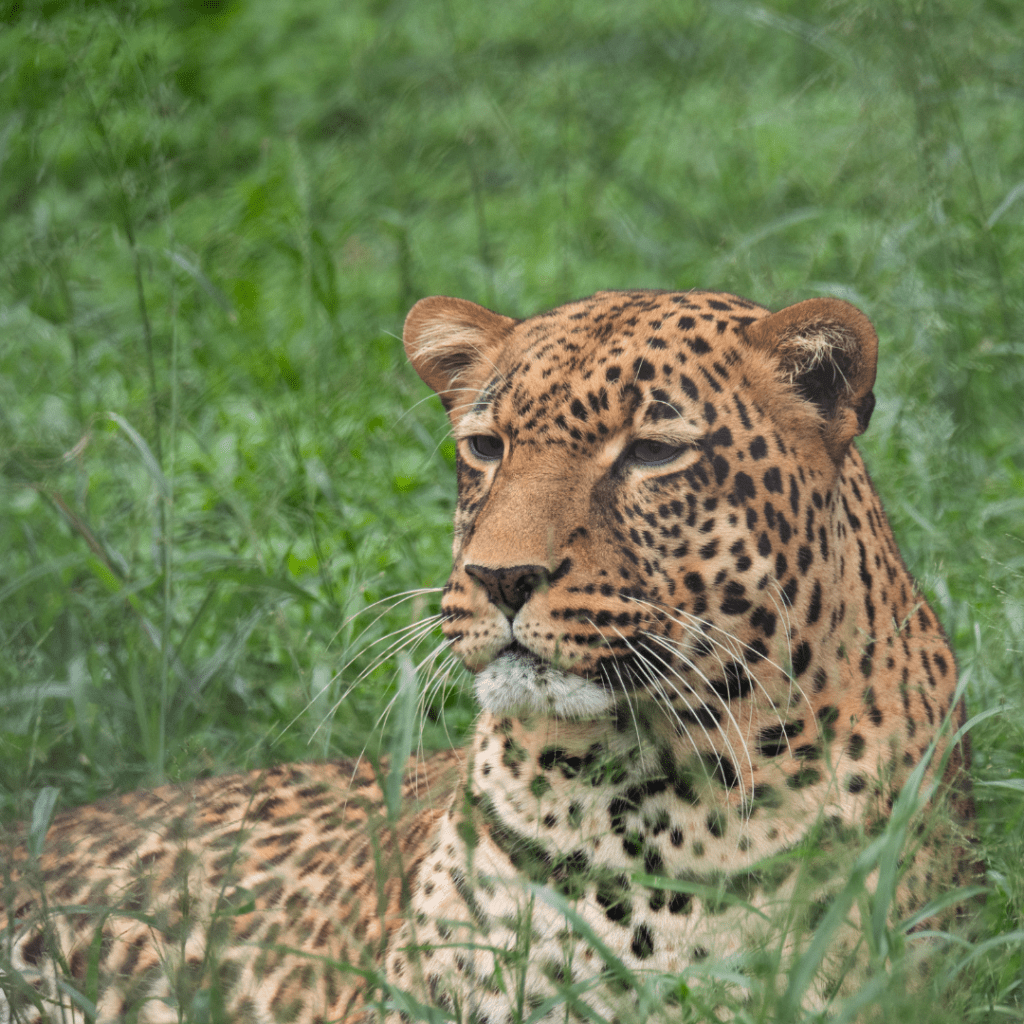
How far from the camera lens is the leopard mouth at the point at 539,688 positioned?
2943 mm

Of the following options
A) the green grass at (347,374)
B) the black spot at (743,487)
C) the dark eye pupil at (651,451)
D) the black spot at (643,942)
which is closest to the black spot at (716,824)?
the black spot at (643,942)

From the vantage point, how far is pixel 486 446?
342 cm

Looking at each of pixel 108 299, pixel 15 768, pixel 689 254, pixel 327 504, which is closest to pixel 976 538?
pixel 327 504

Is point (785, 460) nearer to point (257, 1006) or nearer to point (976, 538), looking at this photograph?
point (976, 538)

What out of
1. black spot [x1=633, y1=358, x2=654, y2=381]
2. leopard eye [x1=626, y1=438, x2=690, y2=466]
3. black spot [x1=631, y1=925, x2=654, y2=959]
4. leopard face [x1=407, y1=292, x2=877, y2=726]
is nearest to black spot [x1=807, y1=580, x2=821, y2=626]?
leopard face [x1=407, y1=292, x2=877, y2=726]

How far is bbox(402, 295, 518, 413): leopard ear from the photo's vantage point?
12.1 ft

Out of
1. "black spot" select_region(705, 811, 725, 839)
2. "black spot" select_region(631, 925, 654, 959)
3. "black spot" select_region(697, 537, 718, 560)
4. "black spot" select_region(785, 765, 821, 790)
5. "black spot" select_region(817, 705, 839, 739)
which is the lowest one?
"black spot" select_region(631, 925, 654, 959)

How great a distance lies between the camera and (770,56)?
973cm

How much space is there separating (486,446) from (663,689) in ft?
2.53

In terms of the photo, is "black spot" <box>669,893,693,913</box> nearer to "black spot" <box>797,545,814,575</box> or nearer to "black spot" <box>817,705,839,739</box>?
"black spot" <box>817,705,839,739</box>

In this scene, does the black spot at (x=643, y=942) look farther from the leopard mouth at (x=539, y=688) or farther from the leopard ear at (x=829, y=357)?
the leopard ear at (x=829, y=357)

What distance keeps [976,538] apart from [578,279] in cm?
366

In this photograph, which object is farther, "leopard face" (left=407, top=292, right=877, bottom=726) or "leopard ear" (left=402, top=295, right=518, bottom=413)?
"leopard ear" (left=402, top=295, right=518, bottom=413)

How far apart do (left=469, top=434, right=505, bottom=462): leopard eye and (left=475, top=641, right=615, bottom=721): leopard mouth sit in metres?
0.60
